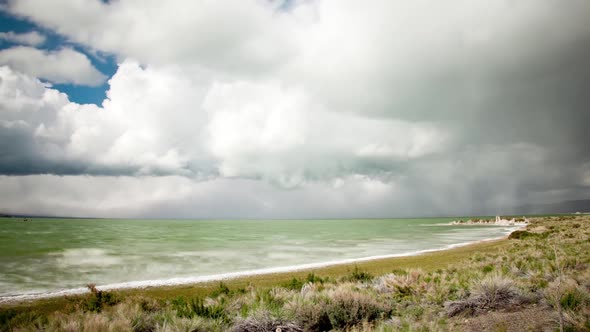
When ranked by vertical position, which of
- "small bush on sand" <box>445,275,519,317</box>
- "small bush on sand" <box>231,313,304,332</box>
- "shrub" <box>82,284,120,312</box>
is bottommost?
"shrub" <box>82,284,120,312</box>

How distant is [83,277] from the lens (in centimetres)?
2133

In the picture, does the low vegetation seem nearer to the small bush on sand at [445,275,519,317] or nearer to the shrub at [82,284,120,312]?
the small bush on sand at [445,275,519,317]

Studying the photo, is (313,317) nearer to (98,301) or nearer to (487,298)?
(487,298)

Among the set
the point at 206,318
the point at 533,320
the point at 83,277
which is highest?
the point at 533,320

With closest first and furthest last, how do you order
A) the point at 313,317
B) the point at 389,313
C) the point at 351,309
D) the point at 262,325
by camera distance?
the point at 262,325 < the point at 313,317 < the point at 351,309 < the point at 389,313

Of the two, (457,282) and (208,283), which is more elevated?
(457,282)

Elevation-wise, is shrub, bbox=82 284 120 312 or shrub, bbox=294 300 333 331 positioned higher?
shrub, bbox=294 300 333 331

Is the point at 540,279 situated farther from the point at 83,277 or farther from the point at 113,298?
the point at 83,277

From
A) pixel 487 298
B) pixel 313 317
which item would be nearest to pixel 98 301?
pixel 313 317

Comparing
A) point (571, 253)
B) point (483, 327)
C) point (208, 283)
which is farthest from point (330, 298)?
point (571, 253)

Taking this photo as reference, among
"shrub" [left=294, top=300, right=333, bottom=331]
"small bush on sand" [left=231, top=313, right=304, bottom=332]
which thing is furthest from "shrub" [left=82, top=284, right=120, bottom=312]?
"shrub" [left=294, top=300, right=333, bottom=331]

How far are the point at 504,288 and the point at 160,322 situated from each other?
8793 millimetres

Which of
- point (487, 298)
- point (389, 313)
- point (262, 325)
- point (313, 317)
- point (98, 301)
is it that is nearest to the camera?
point (262, 325)

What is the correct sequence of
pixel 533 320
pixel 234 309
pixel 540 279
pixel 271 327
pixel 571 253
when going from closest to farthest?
1. pixel 533 320
2. pixel 271 327
3. pixel 234 309
4. pixel 540 279
5. pixel 571 253
